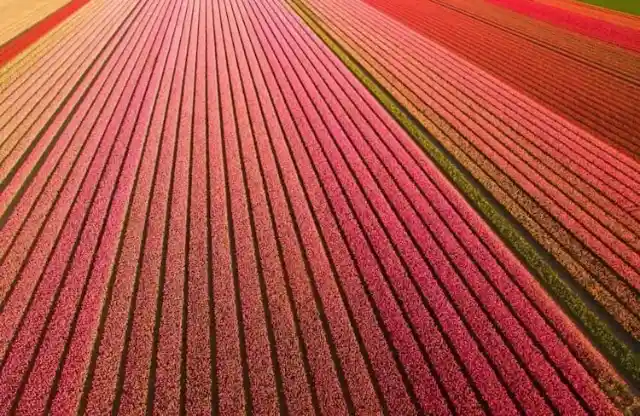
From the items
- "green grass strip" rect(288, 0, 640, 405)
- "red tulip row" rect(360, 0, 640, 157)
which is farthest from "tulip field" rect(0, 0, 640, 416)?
"red tulip row" rect(360, 0, 640, 157)

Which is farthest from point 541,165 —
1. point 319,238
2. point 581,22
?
point 581,22

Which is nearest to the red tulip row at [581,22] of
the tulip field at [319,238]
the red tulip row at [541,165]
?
the tulip field at [319,238]

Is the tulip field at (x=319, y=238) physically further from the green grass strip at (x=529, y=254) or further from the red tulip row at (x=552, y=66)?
the red tulip row at (x=552, y=66)

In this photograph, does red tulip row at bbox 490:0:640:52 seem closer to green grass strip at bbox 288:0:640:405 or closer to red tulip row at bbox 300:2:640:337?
red tulip row at bbox 300:2:640:337

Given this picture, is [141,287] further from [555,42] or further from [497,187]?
[555,42]

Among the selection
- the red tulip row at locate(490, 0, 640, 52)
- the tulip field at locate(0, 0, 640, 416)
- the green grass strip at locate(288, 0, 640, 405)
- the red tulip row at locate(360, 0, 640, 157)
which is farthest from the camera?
the red tulip row at locate(490, 0, 640, 52)

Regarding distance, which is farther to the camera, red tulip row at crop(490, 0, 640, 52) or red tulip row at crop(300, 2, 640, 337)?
red tulip row at crop(490, 0, 640, 52)
